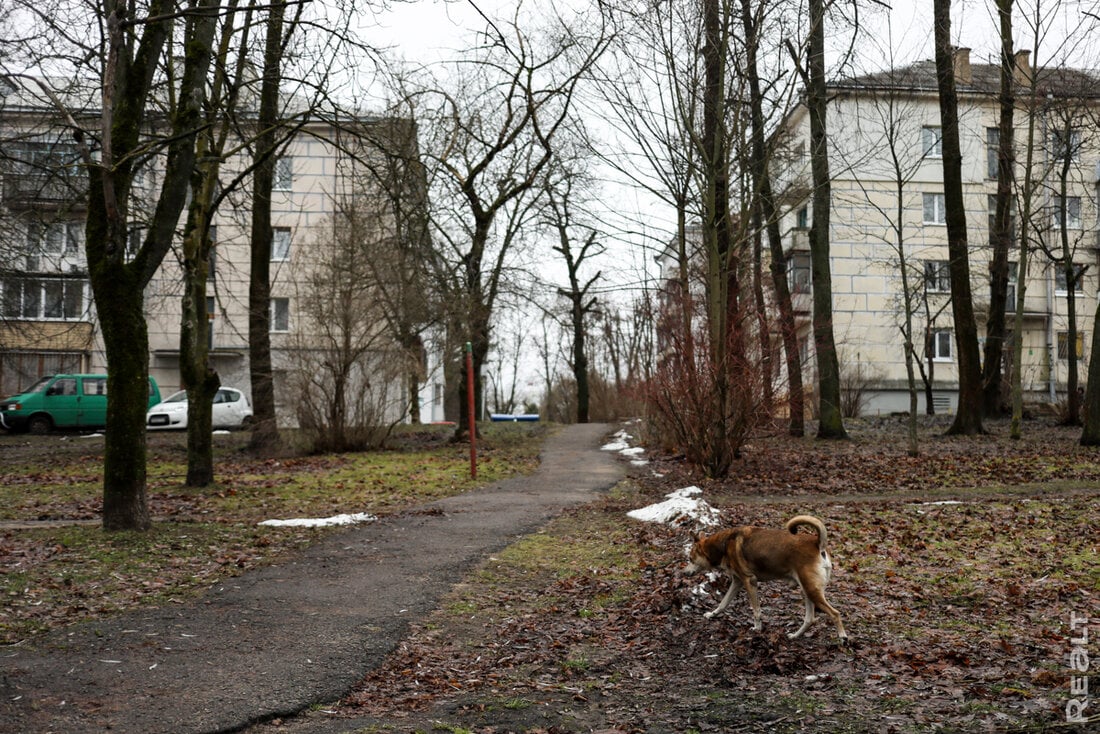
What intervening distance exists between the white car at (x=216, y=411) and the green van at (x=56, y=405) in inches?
82.6

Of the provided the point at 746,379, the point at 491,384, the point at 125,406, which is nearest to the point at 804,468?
the point at 746,379

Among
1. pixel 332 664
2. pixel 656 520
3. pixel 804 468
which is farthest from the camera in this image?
pixel 804 468

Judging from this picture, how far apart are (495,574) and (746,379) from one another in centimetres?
834

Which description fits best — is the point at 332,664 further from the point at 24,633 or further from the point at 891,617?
the point at 891,617

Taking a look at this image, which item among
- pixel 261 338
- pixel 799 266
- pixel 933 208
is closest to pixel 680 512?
pixel 261 338

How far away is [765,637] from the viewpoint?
6.77 m

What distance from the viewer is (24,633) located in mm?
6902

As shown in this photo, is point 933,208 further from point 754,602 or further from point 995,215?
point 754,602

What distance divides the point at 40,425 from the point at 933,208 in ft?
127

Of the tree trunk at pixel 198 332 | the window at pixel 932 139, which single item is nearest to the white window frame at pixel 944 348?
the window at pixel 932 139

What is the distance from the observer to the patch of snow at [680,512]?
11.6 meters

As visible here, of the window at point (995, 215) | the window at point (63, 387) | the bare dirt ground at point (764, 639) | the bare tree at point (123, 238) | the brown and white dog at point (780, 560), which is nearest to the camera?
the bare dirt ground at point (764, 639)

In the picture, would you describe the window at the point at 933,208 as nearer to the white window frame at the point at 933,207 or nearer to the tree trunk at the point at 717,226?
the white window frame at the point at 933,207

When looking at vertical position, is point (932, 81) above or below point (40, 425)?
above
